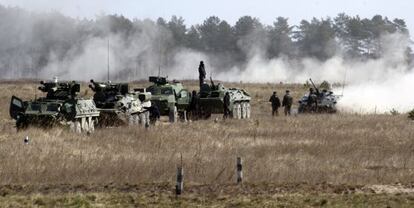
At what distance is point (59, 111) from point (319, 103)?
19.3 metres

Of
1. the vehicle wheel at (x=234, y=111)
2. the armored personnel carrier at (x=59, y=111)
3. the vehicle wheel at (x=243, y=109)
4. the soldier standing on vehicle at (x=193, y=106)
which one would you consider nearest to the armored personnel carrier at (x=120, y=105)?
the armored personnel carrier at (x=59, y=111)

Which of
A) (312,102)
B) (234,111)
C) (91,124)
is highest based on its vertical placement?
(312,102)

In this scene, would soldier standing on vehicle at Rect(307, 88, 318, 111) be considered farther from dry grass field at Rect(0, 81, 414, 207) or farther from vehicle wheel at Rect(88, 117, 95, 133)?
vehicle wheel at Rect(88, 117, 95, 133)

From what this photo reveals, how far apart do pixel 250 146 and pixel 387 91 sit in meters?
30.7

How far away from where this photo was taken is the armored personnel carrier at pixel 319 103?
4106cm

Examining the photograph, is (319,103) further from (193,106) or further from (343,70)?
(343,70)

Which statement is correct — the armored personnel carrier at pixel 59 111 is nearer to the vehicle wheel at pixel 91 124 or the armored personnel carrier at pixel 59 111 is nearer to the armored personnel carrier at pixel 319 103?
the vehicle wheel at pixel 91 124

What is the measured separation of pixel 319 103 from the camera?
135 feet

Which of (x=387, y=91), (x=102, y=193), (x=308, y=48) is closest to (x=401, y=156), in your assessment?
(x=102, y=193)

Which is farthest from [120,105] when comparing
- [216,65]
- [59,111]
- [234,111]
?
[216,65]

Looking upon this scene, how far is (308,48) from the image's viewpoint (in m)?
108

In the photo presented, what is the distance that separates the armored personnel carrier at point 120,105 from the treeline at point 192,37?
103 ft

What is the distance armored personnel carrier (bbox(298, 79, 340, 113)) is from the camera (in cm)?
4106

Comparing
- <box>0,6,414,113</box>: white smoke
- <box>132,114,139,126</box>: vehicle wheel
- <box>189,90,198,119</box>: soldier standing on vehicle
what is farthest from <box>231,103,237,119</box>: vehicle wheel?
<box>0,6,414,113</box>: white smoke
